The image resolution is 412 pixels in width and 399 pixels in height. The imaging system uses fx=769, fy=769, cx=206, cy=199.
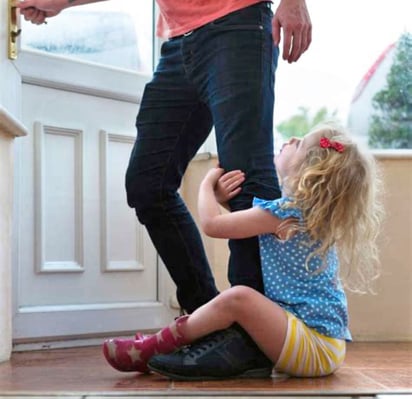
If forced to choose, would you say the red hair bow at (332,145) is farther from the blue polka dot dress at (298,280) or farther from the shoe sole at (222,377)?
the shoe sole at (222,377)

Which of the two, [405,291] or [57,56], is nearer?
[57,56]

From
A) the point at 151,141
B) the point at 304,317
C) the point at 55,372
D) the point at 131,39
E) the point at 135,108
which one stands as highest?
the point at 131,39

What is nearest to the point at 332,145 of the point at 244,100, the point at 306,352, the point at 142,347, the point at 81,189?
the point at 244,100

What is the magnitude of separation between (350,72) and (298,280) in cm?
124

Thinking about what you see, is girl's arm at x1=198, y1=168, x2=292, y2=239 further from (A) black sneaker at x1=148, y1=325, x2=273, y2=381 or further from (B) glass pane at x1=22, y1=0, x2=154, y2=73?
(B) glass pane at x1=22, y1=0, x2=154, y2=73

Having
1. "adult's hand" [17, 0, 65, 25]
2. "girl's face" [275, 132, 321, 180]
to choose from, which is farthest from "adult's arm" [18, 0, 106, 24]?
"girl's face" [275, 132, 321, 180]

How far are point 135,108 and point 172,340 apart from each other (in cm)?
108

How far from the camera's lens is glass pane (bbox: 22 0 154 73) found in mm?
2285

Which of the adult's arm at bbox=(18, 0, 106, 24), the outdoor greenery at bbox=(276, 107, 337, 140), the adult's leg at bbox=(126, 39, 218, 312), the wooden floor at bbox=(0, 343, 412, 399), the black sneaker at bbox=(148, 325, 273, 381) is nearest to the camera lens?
the wooden floor at bbox=(0, 343, 412, 399)

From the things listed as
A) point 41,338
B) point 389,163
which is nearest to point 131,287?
point 41,338

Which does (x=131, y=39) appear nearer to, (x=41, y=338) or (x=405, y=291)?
(x=41, y=338)

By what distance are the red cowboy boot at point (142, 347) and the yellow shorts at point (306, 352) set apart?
20cm

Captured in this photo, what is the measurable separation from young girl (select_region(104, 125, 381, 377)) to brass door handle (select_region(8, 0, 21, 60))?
74 centimetres

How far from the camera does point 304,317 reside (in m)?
1.55
